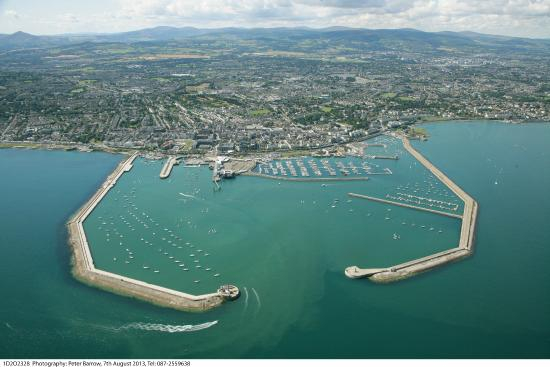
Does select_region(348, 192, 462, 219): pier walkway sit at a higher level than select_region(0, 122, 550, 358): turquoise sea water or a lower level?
higher

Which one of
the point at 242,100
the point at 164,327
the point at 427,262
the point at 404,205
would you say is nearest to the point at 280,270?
the point at 164,327

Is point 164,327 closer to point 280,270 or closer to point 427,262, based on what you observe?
point 280,270

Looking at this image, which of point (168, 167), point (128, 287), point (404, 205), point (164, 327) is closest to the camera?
point (164, 327)

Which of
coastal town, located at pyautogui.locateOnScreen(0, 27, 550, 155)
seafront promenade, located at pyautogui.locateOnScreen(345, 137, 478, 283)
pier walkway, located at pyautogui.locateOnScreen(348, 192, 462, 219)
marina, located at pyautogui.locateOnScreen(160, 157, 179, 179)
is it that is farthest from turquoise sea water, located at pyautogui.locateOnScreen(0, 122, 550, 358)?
coastal town, located at pyautogui.locateOnScreen(0, 27, 550, 155)

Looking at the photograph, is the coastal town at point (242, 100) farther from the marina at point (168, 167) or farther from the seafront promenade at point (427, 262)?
the seafront promenade at point (427, 262)

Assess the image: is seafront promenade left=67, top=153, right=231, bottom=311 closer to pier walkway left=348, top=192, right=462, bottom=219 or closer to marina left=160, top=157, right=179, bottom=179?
marina left=160, top=157, right=179, bottom=179

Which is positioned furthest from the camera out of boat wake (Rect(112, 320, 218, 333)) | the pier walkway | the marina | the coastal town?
the coastal town

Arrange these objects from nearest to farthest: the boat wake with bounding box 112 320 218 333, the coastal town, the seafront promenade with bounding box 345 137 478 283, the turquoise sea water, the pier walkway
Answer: the turquoise sea water
the boat wake with bounding box 112 320 218 333
the seafront promenade with bounding box 345 137 478 283
the pier walkway
the coastal town

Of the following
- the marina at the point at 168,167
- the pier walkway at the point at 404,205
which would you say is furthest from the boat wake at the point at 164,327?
the marina at the point at 168,167
